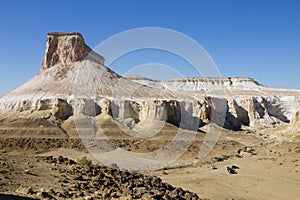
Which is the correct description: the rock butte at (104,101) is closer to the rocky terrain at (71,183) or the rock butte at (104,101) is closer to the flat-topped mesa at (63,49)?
the flat-topped mesa at (63,49)

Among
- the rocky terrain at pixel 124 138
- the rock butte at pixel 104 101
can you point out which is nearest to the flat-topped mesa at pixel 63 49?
the rock butte at pixel 104 101

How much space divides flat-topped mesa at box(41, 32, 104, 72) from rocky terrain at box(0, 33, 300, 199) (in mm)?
277

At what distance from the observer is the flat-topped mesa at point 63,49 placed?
305 ft

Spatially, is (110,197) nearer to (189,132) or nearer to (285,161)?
(285,161)

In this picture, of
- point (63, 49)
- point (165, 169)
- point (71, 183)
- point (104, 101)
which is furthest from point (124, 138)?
point (63, 49)

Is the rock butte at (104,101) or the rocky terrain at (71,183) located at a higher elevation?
A: the rock butte at (104,101)

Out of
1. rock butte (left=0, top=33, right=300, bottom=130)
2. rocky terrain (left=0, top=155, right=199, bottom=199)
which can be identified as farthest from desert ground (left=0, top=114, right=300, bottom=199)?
rock butte (left=0, top=33, right=300, bottom=130)

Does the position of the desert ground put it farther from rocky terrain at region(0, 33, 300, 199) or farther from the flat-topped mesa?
the flat-topped mesa

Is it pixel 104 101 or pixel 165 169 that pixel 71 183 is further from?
pixel 104 101

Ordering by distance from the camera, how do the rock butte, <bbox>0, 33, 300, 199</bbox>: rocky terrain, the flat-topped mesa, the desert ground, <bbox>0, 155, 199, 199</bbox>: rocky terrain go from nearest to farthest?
<bbox>0, 155, 199, 199</bbox>: rocky terrain, the desert ground, <bbox>0, 33, 300, 199</bbox>: rocky terrain, the rock butte, the flat-topped mesa

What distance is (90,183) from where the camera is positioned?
1396cm

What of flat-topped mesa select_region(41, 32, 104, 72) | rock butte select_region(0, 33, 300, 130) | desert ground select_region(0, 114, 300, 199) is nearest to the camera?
desert ground select_region(0, 114, 300, 199)

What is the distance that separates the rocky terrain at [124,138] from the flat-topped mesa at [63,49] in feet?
0.91

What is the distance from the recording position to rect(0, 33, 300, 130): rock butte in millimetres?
62375
